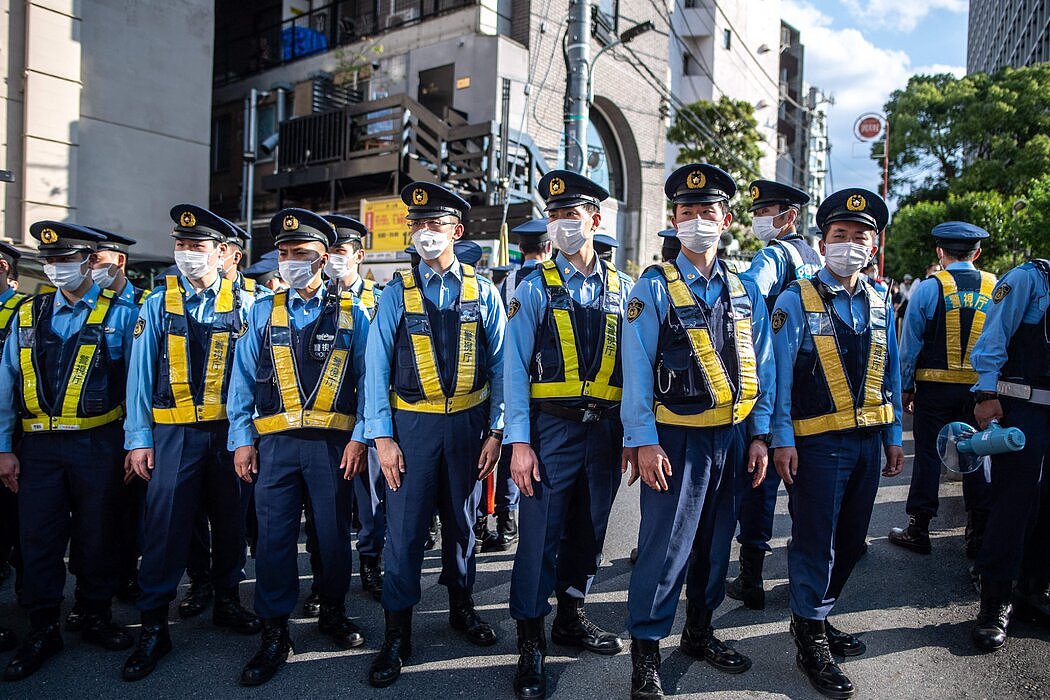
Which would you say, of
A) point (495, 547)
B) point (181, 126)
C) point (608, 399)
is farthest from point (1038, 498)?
point (181, 126)

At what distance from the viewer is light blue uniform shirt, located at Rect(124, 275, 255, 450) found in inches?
155

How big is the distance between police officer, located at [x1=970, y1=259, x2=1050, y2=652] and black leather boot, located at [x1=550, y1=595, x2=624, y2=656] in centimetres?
193

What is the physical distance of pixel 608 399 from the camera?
3625 mm

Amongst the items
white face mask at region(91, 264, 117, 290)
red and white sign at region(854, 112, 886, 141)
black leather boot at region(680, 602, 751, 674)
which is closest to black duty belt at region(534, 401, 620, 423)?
black leather boot at region(680, 602, 751, 674)

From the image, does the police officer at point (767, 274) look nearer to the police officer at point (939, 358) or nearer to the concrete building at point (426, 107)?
the police officer at point (939, 358)

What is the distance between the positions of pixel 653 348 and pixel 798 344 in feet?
2.72

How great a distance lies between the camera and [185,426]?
4.00 metres

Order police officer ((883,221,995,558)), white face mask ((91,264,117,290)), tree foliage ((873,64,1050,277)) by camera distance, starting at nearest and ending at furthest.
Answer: white face mask ((91,264,117,290)) → police officer ((883,221,995,558)) → tree foliage ((873,64,1050,277))

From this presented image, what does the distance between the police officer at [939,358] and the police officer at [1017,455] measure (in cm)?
116

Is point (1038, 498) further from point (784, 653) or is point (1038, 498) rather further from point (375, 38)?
point (375, 38)

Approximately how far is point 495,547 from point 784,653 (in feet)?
7.58

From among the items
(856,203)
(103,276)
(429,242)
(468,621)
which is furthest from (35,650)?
(856,203)

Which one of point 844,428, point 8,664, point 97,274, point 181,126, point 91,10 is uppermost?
point 91,10

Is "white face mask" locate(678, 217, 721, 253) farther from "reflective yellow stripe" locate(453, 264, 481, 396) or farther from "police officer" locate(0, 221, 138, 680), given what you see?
"police officer" locate(0, 221, 138, 680)
